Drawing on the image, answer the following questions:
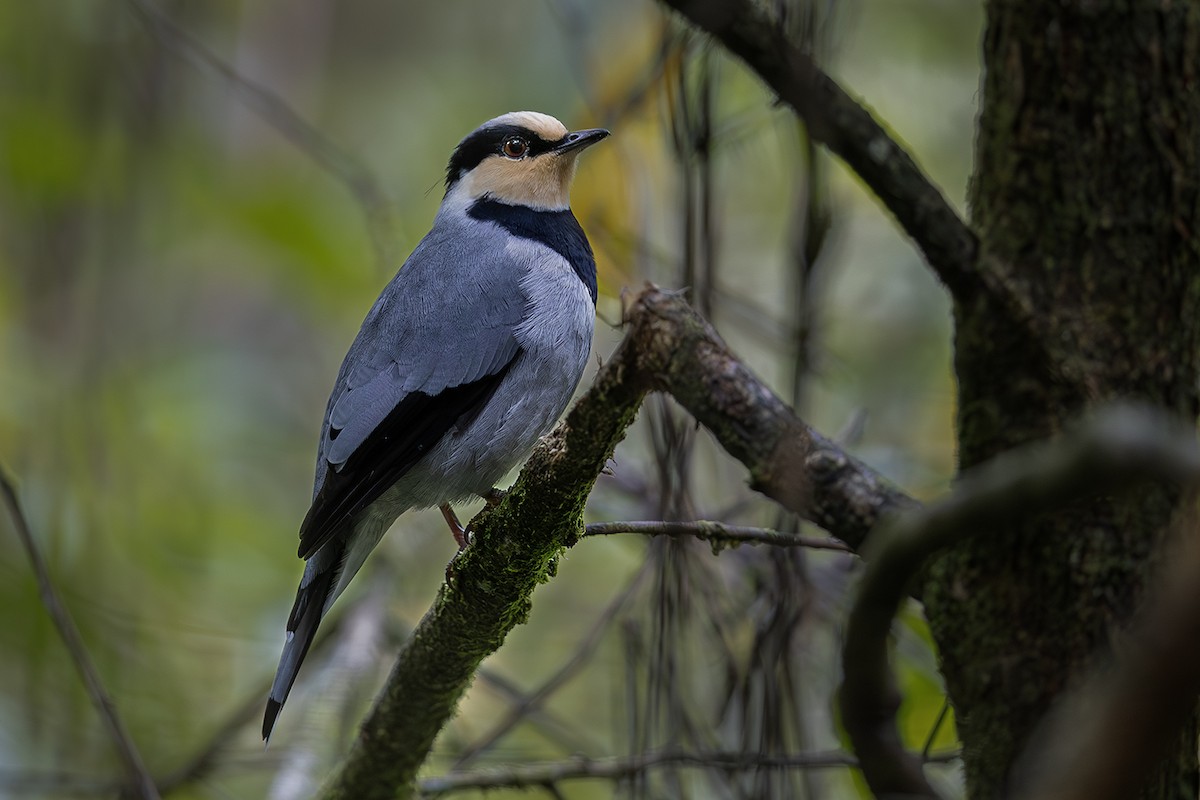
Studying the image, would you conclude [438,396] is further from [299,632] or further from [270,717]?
[270,717]

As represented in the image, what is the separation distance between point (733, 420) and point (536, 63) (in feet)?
19.6

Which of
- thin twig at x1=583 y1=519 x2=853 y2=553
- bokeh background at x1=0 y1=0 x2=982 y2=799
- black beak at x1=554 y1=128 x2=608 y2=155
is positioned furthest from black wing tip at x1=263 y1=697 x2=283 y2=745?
black beak at x1=554 y1=128 x2=608 y2=155

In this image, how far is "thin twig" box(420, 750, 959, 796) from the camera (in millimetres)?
2598

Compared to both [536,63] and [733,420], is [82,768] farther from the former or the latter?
[536,63]

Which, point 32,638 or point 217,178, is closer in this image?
point 32,638

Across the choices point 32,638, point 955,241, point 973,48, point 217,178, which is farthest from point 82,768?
point 973,48

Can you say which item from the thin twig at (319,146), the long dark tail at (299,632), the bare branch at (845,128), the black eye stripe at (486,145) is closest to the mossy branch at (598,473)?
the bare branch at (845,128)

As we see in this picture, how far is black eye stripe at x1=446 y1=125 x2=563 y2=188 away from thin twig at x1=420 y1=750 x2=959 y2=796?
7.73ft

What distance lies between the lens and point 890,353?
19.4ft

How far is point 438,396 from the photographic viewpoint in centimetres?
338

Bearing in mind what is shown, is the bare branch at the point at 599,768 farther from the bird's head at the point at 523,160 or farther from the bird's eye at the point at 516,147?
the bird's eye at the point at 516,147

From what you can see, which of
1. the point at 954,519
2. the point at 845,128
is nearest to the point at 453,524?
the point at 845,128

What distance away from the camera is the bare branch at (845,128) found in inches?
75.4

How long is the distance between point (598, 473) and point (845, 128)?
32.2 inches
